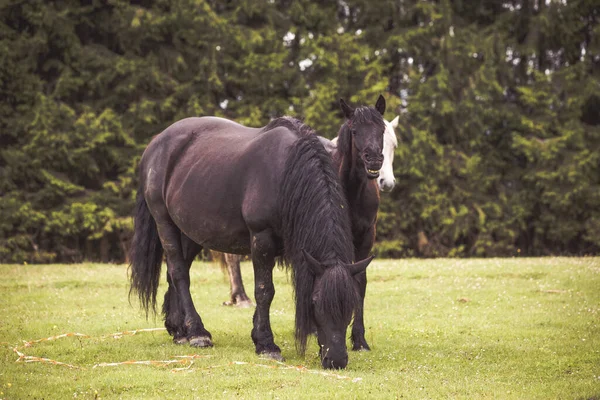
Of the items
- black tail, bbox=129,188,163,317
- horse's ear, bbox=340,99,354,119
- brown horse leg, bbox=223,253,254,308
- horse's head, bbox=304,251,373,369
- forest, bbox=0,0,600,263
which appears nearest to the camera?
horse's head, bbox=304,251,373,369

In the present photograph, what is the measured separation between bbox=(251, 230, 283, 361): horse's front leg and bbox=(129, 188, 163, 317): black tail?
2163 millimetres

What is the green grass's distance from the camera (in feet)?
21.1

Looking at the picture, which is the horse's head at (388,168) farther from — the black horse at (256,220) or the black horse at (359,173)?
the black horse at (256,220)

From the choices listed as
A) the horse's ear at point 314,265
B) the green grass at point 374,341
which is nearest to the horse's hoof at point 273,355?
the green grass at point 374,341

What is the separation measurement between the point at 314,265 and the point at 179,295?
2727 mm

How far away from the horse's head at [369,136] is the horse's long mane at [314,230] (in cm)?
40

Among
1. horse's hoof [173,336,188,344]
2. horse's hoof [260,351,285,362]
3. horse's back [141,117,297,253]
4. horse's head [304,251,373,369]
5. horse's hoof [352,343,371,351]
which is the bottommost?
horse's hoof [173,336,188,344]

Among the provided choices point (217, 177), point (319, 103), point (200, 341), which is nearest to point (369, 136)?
point (217, 177)

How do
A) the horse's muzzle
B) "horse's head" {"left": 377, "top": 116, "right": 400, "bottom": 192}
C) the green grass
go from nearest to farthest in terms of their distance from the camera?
the green grass → the horse's muzzle → "horse's head" {"left": 377, "top": 116, "right": 400, "bottom": 192}

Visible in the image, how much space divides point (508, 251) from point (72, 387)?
68.8 ft

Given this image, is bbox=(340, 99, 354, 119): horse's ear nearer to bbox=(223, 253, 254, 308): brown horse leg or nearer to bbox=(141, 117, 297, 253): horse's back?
bbox=(141, 117, 297, 253): horse's back

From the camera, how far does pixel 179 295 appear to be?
354 inches

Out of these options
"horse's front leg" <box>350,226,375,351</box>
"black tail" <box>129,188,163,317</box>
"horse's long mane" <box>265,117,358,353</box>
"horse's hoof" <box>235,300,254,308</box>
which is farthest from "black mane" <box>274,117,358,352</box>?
"horse's hoof" <box>235,300,254,308</box>

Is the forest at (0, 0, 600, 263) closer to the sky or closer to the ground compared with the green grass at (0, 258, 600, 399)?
closer to the sky
